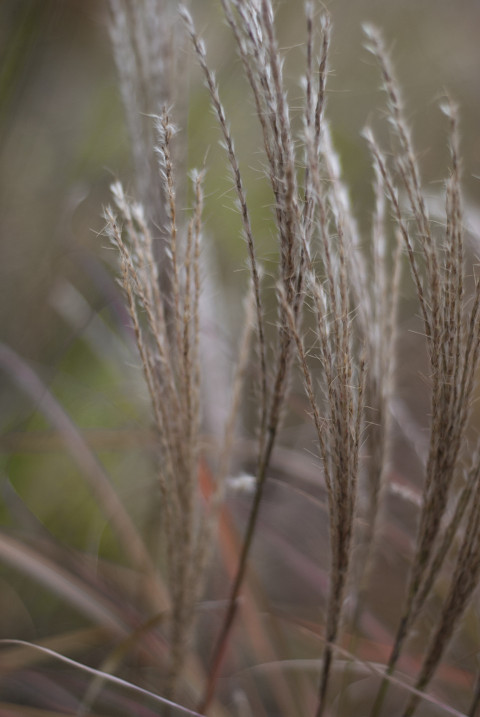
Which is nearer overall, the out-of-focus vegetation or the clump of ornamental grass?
the clump of ornamental grass

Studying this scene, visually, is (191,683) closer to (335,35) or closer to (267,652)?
(267,652)

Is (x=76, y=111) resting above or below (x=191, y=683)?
above

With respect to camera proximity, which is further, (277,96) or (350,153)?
(350,153)

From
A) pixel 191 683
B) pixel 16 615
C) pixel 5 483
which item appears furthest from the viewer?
pixel 16 615

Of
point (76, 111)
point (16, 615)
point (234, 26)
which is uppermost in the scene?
point (76, 111)

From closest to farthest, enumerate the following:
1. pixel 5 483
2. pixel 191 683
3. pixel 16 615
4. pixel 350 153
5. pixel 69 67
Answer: pixel 191 683 < pixel 5 483 < pixel 16 615 < pixel 69 67 < pixel 350 153

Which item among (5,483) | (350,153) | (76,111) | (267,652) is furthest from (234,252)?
(267,652)

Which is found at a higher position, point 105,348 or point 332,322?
point 332,322

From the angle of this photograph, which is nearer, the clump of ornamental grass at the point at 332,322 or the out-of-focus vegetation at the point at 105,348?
the clump of ornamental grass at the point at 332,322

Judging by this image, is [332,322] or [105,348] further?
[105,348]
